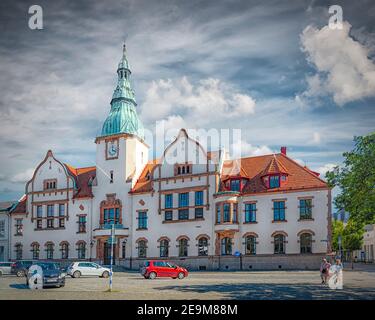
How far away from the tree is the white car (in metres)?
21.5

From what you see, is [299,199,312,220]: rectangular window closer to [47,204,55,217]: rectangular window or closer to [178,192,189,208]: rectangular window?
[178,192,189,208]: rectangular window

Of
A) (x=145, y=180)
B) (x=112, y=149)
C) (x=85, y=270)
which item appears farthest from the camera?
(x=112, y=149)

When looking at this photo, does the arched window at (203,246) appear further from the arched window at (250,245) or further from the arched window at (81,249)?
the arched window at (81,249)

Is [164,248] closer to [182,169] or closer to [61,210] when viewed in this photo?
[182,169]

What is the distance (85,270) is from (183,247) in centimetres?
1522

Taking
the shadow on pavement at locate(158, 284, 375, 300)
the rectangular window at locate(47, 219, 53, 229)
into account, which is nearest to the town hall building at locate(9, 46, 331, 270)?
the rectangular window at locate(47, 219, 53, 229)

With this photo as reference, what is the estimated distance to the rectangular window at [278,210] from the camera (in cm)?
4803

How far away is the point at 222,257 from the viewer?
49812 mm

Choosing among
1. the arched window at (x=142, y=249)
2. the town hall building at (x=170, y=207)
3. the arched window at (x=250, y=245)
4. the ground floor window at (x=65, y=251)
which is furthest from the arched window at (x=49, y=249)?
the arched window at (x=250, y=245)

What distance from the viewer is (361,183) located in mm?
26328

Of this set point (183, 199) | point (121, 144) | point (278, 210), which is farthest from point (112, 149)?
point (278, 210)

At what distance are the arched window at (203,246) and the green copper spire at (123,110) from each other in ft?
51.5
